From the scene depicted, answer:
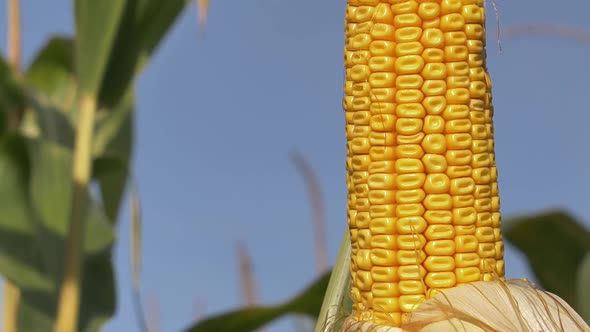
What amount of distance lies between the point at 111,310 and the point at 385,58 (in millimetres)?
2725

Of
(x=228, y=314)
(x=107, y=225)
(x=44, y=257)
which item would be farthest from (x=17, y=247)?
(x=228, y=314)

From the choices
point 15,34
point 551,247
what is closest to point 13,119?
point 15,34

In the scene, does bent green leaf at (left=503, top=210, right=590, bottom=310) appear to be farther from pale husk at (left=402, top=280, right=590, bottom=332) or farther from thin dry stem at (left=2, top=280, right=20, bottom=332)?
pale husk at (left=402, top=280, right=590, bottom=332)

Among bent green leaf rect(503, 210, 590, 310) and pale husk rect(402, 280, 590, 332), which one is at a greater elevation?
pale husk rect(402, 280, 590, 332)

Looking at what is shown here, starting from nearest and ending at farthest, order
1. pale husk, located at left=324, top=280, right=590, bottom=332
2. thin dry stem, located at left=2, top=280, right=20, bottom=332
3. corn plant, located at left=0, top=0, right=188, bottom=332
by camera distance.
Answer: pale husk, located at left=324, top=280, right=590, bottom=332, corn plant, located at left=0, top=0, right=188, bottom=332, thin dry stem, located at left=2, top=280, right=20, bottom=332

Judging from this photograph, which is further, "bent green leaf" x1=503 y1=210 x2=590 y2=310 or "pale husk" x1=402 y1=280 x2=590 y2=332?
"bent green leaf" x1=503 y1=210 x2=590 y2=310

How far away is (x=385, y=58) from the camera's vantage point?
94cm

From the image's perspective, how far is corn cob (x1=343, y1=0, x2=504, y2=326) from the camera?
915mm

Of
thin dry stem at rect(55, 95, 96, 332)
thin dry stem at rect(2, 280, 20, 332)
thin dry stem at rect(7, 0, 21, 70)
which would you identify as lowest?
thin dry stem at rect(2, 280, 20, 332)

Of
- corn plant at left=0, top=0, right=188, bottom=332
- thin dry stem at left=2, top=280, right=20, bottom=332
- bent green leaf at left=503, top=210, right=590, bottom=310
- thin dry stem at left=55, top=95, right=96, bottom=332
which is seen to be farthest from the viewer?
bent green leaf at left=503, top=210, right=590, bottom=310

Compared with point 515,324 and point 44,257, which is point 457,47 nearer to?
point 515,324

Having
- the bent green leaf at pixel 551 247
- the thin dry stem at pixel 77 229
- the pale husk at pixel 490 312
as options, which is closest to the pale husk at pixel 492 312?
the pale husk at pixel 490 312

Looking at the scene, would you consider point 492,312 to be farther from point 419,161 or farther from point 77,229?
point 77,229

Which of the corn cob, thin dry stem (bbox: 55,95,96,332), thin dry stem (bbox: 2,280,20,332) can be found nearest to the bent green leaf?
thin dry stem (bbox: 55,95,96,332)
